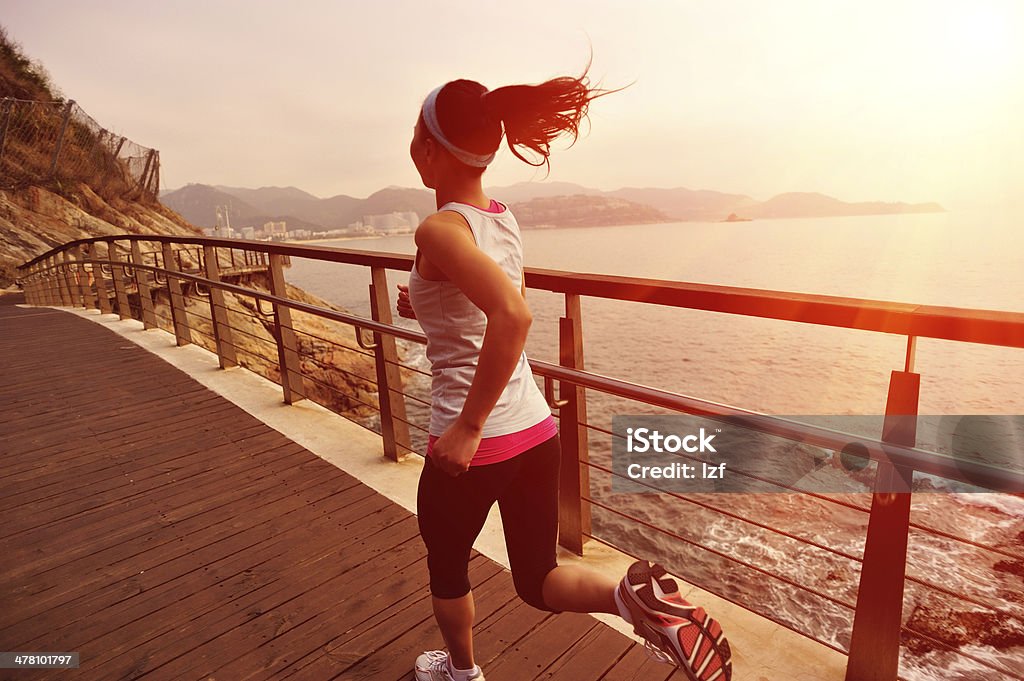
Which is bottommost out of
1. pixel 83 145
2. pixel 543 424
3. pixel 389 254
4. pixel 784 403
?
pixel 784 403

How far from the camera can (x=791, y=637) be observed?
6.56 feet

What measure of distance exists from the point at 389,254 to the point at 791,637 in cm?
234

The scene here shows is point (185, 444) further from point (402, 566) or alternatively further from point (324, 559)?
point (402, 566)

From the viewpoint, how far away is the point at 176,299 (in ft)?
20.2

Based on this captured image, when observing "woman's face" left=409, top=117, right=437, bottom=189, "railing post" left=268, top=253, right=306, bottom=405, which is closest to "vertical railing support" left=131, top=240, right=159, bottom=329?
"railing post" left=268, top=253, right=306, bottom=405

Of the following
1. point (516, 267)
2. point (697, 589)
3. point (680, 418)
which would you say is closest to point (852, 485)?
point (680, 418)

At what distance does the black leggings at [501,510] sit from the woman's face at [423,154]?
637mm

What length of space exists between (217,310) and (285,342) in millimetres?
1487

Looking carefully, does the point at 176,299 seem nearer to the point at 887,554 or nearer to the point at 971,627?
the point at 887,554

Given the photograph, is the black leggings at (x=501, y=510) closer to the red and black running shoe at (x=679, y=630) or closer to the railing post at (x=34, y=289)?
the red and black running shoe at (x=679, y=630)

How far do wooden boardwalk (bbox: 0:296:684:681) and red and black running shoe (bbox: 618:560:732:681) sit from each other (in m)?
0.70

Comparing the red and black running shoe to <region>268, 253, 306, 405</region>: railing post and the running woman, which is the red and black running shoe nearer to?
the running woman

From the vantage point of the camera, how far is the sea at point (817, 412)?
31.3 feet

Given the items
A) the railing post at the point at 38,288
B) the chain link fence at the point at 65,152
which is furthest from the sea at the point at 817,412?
the chain link fence at the point at 65,152
